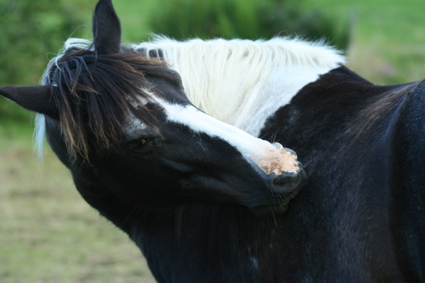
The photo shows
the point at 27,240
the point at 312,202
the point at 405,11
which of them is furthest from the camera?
the point at 405,11

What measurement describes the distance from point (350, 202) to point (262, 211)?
0.37 m

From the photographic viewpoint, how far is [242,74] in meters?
2.24

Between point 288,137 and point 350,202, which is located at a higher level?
point 288,137

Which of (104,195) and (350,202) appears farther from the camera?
(104,195)

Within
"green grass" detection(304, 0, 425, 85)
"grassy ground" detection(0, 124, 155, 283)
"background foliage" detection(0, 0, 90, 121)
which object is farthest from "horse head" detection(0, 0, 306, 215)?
"background foliage" detection(0, 0, 90, 121)

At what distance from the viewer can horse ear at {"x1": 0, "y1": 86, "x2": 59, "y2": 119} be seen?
172 centimetres

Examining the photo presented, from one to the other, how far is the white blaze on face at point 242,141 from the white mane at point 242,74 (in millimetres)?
342

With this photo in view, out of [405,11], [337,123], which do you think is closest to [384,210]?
[337,123]

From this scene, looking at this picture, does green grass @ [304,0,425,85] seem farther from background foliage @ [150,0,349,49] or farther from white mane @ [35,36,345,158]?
white mane @ [35,36,345,158]

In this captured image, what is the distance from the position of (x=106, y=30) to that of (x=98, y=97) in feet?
1.44

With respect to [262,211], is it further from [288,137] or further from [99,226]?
[99,226]

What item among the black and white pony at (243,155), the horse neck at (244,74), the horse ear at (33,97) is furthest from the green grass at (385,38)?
the horse ear at (33,97)

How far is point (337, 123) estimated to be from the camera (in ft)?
6.10

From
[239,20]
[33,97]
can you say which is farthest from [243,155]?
[239,20]
